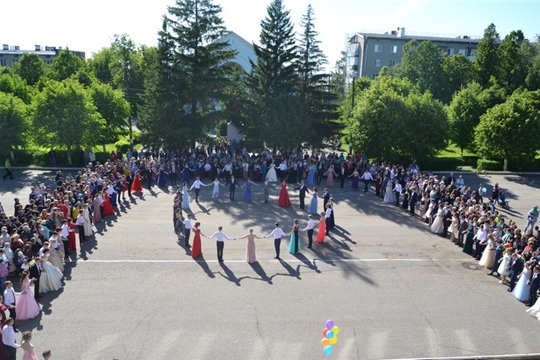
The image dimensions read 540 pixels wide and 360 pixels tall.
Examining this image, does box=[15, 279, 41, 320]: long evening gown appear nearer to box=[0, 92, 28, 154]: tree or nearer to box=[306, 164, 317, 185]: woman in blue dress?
box=[306, 164, 317, 185]: woman in blue dress

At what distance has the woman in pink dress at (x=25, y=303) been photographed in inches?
419

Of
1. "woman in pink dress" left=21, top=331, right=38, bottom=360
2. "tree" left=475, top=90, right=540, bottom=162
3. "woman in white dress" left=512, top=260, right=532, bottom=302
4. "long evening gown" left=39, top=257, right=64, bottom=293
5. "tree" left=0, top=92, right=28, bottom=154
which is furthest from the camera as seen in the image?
"tree" left=475, top=90, right=540, bottom=162

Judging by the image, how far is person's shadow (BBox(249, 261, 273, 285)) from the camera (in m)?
13.7

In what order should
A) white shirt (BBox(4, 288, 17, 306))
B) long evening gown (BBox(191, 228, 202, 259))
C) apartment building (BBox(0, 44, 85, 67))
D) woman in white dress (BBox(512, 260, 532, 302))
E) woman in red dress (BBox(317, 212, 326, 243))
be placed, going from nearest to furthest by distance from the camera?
white shirt (BBox(4, 288, 17, 306))
woman in white dress (BBox(512, 260, 532, 302))
long evening gown (BBox(191, 228, 202, 259))
woman in red dress (BBox(317, 212, 326, 243))
apartment building (BBox(0, 44, 85, 67))

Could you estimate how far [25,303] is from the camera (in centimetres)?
1074

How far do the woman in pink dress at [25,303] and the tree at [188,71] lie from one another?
71.8 ft

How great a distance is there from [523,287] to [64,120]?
2852cm

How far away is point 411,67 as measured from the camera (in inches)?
2122

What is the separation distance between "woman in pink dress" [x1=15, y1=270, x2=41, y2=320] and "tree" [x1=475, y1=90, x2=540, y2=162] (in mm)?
31315

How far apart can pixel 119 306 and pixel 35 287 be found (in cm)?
234

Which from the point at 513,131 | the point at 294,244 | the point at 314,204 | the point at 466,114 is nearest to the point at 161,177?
the point at 314,204

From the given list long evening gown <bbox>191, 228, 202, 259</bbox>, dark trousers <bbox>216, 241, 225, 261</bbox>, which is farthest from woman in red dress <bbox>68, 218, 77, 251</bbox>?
dark trousers <bbox>216, 241, 225, 261</bbox>

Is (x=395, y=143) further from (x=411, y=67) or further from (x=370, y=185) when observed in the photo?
(x=411, y=67)

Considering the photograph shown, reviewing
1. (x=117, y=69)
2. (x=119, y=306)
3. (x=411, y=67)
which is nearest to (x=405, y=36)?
(x=411, y=67)
